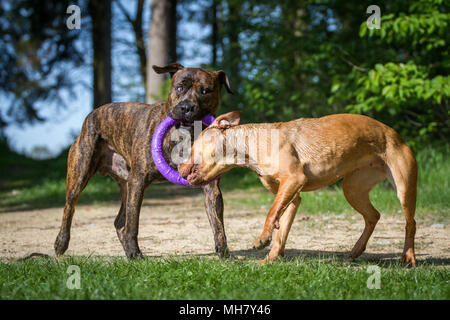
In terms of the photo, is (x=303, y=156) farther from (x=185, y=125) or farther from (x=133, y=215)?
(x=133, y=215)

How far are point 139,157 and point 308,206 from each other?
4498 mm

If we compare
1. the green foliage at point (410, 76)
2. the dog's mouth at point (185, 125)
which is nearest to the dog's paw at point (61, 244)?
the dog's mouth at point (185, 125)

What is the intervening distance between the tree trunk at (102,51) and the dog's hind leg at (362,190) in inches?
463

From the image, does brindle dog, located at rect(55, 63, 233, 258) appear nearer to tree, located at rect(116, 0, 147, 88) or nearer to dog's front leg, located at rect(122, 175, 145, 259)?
dog's front leg, located at rect(122, 175, 145, 259)

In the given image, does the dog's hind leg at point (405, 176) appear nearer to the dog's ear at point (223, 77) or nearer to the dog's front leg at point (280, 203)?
the dog's front leg at point (280, 203)

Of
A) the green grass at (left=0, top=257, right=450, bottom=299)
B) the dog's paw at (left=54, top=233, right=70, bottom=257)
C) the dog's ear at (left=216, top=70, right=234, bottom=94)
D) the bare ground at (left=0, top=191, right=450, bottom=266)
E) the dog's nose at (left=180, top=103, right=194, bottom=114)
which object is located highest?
the dog's ear at (left=216, top=70, right=234, bottom=94)

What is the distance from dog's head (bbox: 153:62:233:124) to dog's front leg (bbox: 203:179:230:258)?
2.52 ft

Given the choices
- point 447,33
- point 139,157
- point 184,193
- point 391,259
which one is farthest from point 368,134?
point 184,193

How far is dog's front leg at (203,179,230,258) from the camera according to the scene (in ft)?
17.1

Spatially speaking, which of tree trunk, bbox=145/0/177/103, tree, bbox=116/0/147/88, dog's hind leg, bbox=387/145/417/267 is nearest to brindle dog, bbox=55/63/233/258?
dog's hind leg, bbox=387/145/417/267

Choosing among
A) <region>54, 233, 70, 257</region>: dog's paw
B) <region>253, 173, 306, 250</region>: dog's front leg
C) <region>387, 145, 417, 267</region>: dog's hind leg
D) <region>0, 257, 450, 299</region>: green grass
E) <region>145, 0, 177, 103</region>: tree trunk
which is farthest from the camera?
<region>145, 0, 177, 103</region>: tree trunk

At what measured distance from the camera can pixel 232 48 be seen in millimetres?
15859

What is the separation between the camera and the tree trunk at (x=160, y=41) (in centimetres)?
1553

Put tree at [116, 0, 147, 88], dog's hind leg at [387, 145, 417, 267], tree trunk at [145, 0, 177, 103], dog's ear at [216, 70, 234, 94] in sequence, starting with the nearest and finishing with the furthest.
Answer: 1. dog's hind leg at [387, 145, 417, 267]
2. dog's ear at [216, 70, 234, 94]
3. tree trunk at [145, 0, 177, 103]
4. tree at [116, 0, 147, 88]
